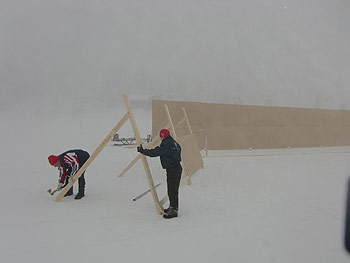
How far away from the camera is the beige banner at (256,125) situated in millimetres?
11508

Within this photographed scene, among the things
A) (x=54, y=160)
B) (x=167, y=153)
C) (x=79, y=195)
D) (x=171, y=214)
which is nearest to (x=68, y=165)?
(x=54, y=160)

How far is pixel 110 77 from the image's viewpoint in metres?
42.6

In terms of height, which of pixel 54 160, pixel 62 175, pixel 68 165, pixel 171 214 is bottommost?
pixel 171 214

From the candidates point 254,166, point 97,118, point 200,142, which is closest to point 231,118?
point 200,142

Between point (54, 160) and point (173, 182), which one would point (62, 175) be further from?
point (173, 182)

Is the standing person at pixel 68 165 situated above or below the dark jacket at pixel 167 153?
below

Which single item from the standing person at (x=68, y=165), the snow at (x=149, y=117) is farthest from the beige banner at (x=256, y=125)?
the standing person at (x=68, y=165)

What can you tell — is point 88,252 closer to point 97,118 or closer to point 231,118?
point 231,118

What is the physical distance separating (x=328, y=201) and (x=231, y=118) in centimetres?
820

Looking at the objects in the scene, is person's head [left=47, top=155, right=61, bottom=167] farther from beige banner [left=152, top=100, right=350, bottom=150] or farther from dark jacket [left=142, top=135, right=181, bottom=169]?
beige banner [left=152, top=100, right=350, bottom=150]

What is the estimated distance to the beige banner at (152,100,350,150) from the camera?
11.5 metres

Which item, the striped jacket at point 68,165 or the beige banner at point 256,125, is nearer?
the striped jacket at point 68,165

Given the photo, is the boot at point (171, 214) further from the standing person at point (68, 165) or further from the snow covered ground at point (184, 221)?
the standing person at point (68, 165)

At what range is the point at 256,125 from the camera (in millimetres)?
12805
